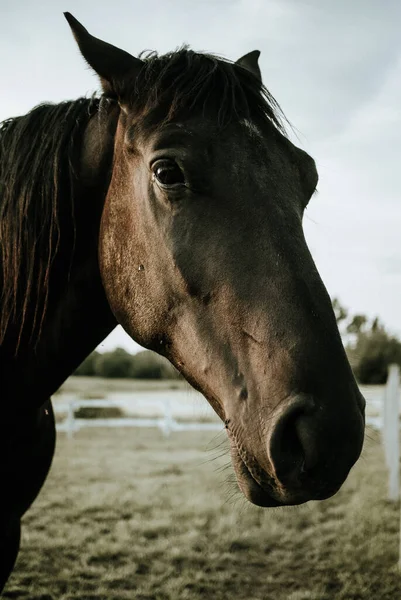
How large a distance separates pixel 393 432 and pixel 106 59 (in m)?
8.18

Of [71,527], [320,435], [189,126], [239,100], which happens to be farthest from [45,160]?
[71,527]

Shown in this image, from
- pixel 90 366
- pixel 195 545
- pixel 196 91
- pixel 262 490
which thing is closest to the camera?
pixel 262 490

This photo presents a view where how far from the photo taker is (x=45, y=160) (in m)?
2.32

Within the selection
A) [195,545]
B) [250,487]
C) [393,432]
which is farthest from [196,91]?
[393,432]

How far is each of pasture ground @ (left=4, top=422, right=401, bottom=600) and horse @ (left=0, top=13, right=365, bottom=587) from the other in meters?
0.52

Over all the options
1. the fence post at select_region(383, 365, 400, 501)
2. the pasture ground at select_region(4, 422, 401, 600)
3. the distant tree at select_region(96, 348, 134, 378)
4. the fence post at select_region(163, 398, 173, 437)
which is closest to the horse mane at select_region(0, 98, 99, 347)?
the pasture ground at select_region(4, 422, 401, 600)

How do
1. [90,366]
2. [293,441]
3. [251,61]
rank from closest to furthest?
1. [293,441]
2. [251,61]
3. [90,366]

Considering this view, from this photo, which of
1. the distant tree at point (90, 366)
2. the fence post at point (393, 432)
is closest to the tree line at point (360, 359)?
the distant tree at point (90, 366)

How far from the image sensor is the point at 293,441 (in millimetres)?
1497

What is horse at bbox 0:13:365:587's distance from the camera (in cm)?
152

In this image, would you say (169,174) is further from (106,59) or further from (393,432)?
(393,432)

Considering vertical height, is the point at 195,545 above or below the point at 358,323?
above

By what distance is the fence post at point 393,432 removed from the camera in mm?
8352

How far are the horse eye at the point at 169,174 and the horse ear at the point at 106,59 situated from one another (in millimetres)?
522
